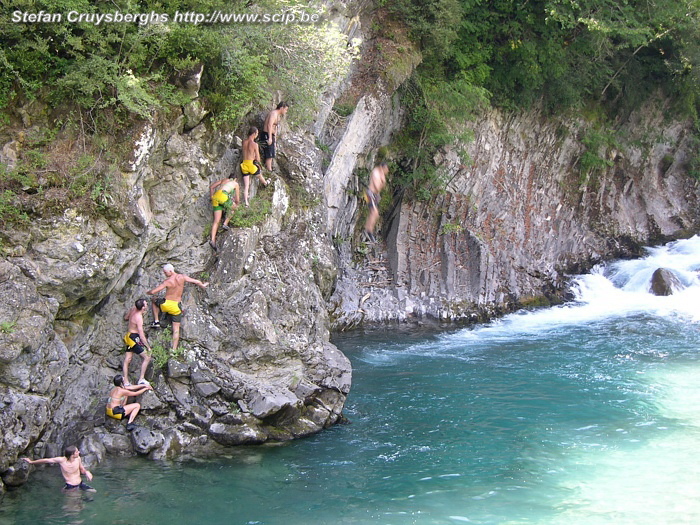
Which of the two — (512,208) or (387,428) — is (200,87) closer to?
(387,428)

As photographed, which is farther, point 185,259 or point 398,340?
point 398,340

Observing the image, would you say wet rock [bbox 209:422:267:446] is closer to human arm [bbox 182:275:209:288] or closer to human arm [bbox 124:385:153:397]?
human arm [bbox 124:385:153:397]

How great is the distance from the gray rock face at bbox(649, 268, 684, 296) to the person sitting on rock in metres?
14.5

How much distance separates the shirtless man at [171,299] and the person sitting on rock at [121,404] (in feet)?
3.04

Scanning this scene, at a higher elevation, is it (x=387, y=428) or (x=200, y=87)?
(x=200, y=87)

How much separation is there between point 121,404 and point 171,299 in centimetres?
162

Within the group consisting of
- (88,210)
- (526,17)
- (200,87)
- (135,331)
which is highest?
(526,17)

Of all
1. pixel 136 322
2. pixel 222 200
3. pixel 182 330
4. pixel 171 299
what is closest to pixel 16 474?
pixel 136 322

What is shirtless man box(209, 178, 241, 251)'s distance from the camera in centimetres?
1043

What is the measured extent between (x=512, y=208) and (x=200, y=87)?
11.8 meters

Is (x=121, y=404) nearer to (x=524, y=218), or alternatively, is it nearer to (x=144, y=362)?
(x=144, y=362)

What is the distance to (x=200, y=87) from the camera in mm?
10594

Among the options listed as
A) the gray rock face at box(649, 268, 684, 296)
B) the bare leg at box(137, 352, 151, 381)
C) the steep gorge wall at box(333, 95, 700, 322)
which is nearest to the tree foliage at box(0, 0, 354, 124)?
the bare leg at box(137, 352, 151, 381)

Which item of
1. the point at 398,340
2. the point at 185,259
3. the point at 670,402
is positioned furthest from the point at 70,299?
the point at 670,402
